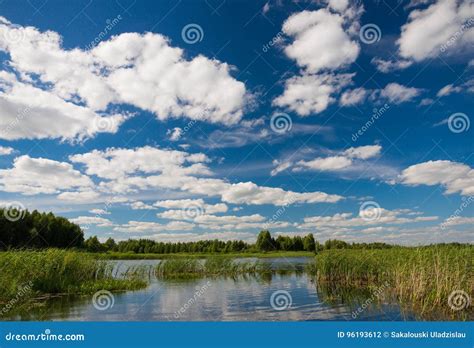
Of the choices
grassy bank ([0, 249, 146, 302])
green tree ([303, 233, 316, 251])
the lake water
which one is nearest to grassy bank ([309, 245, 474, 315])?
the lake water

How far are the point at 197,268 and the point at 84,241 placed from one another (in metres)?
31.7

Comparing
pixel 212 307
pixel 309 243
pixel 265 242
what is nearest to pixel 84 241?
pixel 265 242

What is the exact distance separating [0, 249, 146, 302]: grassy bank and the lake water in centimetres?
126

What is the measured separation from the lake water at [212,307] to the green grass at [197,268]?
28.4 ft

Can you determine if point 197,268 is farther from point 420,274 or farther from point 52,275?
point 420,274

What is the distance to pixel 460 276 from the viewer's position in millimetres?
15484

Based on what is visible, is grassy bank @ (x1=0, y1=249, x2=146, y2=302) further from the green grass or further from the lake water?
the green grass

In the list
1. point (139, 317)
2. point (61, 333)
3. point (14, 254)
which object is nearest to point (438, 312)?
point (139, 317)

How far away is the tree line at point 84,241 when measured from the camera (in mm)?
55000

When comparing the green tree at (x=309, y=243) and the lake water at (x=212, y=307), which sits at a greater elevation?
the green tree at (x=309, y=243)

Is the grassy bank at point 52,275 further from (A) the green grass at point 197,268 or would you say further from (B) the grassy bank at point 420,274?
(B) the grassy bank at point 420,274

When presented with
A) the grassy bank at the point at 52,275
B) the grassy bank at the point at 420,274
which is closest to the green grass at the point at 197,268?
the grassy bank at the point at 52,275

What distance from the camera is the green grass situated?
103ft

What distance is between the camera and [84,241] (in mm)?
57594
